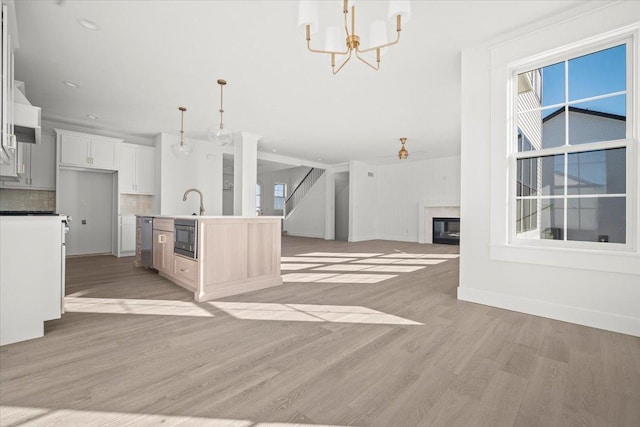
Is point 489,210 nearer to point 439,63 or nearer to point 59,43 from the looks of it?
point 439,63

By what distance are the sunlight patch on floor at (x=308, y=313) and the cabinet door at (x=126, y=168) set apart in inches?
185

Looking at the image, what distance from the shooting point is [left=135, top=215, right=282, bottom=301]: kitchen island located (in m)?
3.12

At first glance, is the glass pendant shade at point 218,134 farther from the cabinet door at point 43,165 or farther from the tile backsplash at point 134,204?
the cabinet door at point 43,165

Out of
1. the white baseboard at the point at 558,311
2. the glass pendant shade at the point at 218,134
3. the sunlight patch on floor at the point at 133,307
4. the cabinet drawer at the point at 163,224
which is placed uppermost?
the glass pendant shade at the point at 218,134

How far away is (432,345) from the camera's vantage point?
2055 millimetres

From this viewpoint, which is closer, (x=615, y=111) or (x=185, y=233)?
(x=615, y=111)

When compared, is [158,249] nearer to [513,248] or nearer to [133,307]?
[133,307]

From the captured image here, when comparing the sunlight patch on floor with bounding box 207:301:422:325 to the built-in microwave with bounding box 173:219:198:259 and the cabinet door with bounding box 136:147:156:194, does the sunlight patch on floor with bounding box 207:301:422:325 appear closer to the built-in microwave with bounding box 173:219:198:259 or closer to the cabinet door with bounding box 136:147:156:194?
the built-in microwave with bounding box 173:219:198:259

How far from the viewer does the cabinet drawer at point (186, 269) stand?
127 inches

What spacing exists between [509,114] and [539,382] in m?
2.35

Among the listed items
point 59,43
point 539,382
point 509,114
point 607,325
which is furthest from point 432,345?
point 59,43

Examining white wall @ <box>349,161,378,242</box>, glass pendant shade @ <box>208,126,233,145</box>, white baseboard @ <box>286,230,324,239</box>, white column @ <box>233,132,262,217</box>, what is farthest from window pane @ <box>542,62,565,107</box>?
white baseboard @ <box>286,230,324,239</box>

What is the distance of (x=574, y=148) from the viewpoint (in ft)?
8.63

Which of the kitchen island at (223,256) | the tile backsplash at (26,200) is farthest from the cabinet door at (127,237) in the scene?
the kitchen island at (223,256)
